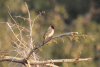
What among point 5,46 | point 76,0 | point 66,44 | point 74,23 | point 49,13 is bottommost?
point 5,46

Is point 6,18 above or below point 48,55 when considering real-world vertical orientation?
above

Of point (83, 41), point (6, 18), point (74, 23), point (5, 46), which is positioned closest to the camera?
point (5, 46)

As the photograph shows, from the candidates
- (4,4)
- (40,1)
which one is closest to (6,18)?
(4,4)

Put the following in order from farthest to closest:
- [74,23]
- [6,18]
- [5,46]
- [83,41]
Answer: [74,23] → [6,18] → [83,41] → [5,46]

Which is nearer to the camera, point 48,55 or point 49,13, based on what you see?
point 48,55

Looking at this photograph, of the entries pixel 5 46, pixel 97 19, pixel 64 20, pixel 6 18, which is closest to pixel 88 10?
pixel 97 19

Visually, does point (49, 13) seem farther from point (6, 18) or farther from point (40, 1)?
point (6, 18)
